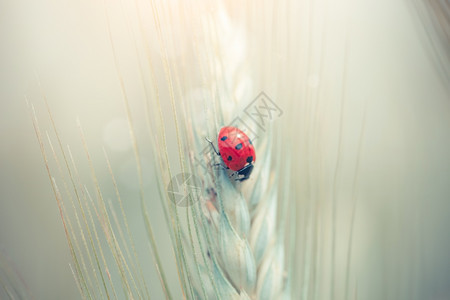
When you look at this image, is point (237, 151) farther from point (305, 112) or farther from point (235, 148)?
point (305, 112)

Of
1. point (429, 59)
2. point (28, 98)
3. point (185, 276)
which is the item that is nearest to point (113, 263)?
point (185, 276)

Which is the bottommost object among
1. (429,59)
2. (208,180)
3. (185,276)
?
(185,276)

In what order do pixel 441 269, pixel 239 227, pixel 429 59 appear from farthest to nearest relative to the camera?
pixel 429 59 → pixel 441 269 → pixel 239 227

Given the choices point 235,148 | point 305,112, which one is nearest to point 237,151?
point 235,148

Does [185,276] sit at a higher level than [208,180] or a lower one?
lower

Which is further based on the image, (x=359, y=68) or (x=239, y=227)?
(x=359, y=68)

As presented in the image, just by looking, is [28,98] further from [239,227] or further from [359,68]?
[359,68]

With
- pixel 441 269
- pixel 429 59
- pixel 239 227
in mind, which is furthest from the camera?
pixel 429 59
